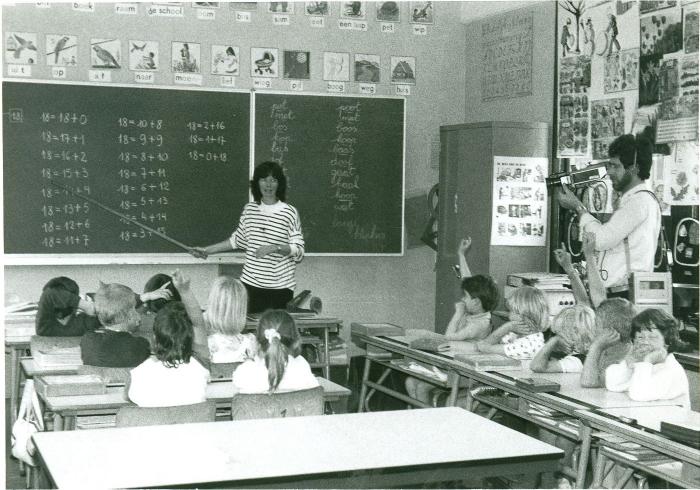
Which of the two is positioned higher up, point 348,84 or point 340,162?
point 348,84

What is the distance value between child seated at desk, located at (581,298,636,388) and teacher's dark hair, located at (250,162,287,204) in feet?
7.85

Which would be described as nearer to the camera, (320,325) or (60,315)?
(60,315)

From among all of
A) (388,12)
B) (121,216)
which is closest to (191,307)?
(121,216)

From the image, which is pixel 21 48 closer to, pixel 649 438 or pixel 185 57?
pixel 185 57

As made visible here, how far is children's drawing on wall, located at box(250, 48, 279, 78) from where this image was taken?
6.41 m

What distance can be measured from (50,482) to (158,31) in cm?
448

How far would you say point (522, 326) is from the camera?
427 cm

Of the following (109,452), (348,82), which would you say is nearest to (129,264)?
(348,82)

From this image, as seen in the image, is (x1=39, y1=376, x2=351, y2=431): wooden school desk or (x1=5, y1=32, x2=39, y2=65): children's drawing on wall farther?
(x1=5, y1=32, x2=39, y2=65): children's drawing on wall

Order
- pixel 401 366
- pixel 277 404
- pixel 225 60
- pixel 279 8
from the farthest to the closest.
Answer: pixel 279 8, pixel 225 60, pixel 401 366, pixel 277 404

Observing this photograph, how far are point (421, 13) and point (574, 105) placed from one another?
5.28ft

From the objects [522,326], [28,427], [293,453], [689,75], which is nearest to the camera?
[293,453]

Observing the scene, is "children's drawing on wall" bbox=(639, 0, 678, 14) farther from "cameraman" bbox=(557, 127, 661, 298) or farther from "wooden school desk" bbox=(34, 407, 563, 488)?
"wooden school desk" bbox=(34, 407, 563, 488)

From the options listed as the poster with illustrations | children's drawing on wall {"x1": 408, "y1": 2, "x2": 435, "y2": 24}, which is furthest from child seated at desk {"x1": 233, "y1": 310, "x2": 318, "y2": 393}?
children's drawing on wall {"x1": 408, "y1": 2, "x2": 435, "y2": 24}
